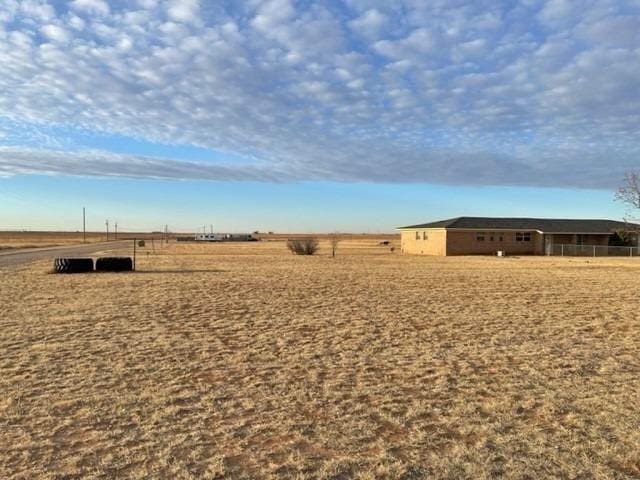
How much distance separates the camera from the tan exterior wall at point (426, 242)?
154 feet

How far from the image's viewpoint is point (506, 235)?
48.8m

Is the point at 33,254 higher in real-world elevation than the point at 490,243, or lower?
lower

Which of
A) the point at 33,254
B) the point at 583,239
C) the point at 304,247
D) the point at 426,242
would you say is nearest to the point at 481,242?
the point at 426,242

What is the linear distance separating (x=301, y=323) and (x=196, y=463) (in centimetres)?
664

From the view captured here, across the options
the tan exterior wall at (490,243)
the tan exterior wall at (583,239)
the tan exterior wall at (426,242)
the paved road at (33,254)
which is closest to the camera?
the paved road at (33,254)

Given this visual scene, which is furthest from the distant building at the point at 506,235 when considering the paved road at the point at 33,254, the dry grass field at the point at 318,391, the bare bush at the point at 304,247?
the dry grass field at the point at 318,391

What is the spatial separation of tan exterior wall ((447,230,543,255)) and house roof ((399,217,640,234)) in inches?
20.6

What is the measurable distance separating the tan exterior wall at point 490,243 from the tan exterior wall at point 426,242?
692 mm

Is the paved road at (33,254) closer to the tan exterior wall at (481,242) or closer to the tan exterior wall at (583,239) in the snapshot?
the tan exterior wall at (481,242)

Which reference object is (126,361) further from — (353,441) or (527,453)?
(527,453)

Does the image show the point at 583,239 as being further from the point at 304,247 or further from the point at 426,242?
the point at 304,247

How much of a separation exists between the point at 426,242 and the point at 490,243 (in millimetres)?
5233

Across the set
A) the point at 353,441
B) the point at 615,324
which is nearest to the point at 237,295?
the point at 615,324

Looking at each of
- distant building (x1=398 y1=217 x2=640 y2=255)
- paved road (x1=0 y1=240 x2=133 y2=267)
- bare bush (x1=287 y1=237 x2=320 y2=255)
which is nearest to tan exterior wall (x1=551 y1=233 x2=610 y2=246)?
distant building (x1=398 y1=217 x2=640 y2=255)
